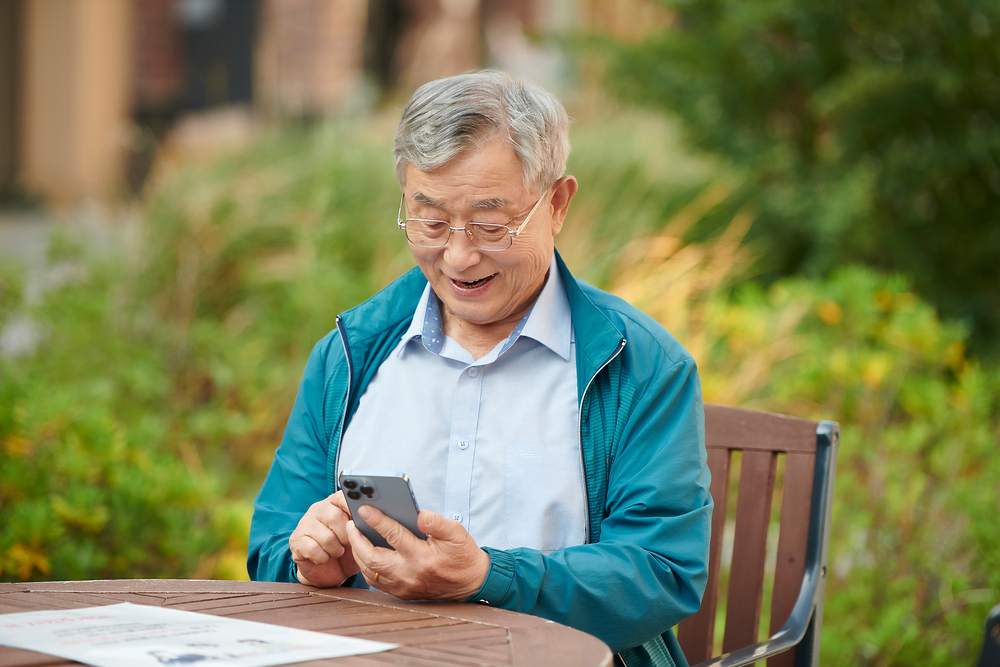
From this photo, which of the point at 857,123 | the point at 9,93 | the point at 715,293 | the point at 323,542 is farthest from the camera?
the point at 9,93

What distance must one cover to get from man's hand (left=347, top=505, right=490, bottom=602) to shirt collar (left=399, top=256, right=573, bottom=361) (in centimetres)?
48

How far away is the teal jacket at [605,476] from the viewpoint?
1603 millimetres

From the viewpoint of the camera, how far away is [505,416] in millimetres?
1853

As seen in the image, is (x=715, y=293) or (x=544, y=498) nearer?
(x=544, y=498)

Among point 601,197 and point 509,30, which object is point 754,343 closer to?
point 601,197

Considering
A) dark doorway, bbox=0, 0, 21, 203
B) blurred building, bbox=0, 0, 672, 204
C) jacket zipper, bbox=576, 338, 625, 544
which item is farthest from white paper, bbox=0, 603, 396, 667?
dark doorway, bbox=0, 0, 21, 203

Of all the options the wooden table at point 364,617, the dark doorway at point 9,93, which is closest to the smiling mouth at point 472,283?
the wooden table at point 364,617

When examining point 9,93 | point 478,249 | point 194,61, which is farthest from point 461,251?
point 194,61

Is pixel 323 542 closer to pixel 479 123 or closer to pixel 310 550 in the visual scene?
pixel 310 550

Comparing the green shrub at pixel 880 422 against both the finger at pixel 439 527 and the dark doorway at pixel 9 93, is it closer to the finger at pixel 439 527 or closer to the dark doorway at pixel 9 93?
the finger at pixel 439 527

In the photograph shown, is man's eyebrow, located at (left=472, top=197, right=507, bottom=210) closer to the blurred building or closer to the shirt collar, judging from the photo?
the shirt collar

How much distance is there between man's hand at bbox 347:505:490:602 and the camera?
58.5 inches

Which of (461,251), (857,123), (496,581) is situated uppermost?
(857,123)

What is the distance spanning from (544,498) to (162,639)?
707 millimetres
